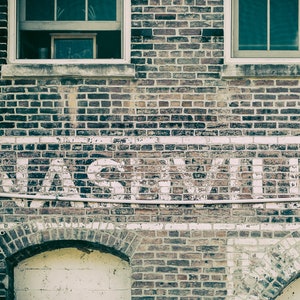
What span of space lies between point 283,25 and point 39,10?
8.41 feet

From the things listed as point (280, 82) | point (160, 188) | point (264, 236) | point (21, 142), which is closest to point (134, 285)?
point (160, 188)

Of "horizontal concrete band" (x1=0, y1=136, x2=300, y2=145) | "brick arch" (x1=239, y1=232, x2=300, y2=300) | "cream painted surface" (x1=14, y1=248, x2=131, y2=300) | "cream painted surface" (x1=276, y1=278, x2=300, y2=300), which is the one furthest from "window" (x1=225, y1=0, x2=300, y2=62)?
"cream painted surface" (x1=14, y1=248, x2=131, y2=300)

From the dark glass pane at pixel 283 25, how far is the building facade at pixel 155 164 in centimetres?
6

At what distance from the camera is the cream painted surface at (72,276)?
17.9 feet

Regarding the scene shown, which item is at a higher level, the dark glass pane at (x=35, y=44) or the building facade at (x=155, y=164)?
the dark glass pane at (x=35, y=44)

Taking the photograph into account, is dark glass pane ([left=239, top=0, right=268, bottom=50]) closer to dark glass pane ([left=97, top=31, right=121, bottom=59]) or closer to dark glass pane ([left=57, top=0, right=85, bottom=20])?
dark glass pane ([left=97, top=31, right=121, bottom=59])

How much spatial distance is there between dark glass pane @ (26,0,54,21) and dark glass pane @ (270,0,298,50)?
2.32 meters

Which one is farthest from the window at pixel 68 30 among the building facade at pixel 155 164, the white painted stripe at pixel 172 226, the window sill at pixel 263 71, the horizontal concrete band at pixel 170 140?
the white painted stripe at pixel 172 226

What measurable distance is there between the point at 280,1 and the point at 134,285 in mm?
3284

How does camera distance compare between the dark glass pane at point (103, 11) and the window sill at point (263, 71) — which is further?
the dark glass pane at point (103, 11)

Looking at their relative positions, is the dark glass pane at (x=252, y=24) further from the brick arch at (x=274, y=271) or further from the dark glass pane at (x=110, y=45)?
the brick arch at (x=274, y=271)

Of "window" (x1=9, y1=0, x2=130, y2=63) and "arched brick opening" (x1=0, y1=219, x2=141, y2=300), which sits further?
"window" (x1=9, y1=0, x2=130, y2=63)

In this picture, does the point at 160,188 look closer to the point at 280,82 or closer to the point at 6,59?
the point at 280,82

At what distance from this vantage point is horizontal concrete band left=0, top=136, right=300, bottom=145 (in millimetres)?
5328
